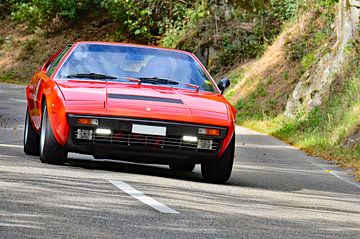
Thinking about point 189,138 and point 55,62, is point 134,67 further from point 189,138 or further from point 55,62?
point 189,138

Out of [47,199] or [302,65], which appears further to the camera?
[302,65]

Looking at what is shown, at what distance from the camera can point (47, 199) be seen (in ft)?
27.7

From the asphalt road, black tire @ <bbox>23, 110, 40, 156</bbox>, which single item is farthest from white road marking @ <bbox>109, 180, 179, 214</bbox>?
black tire @ <bbox>23, 110, 40, 156</bbox>

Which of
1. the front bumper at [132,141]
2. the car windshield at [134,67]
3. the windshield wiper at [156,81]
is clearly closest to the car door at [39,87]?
the car windshield at [134,67]

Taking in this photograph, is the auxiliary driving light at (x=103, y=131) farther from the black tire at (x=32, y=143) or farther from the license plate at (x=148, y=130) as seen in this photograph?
the black tire at (x=32, y=143)

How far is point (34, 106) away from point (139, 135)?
2401mm

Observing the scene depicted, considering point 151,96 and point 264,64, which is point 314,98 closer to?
point 264,64

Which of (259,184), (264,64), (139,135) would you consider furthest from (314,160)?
(264,64)

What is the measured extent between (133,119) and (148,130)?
0.20m

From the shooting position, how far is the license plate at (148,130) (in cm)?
1123

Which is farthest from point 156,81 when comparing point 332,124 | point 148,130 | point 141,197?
point 332,124

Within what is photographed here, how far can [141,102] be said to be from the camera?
11406 mm

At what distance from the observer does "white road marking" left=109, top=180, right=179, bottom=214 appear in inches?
331

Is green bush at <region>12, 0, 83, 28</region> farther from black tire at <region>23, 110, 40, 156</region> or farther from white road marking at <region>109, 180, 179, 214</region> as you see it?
white road marking at <region>109, 180, 179, 214</region>
